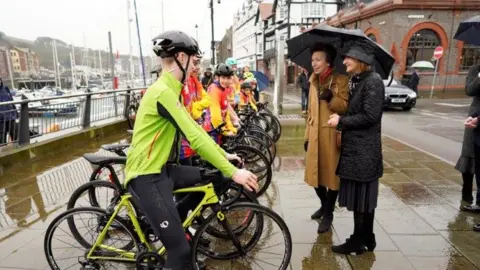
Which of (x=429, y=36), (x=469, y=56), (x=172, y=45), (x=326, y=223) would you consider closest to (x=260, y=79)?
(x=326, y=223)

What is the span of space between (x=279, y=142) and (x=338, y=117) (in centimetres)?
514

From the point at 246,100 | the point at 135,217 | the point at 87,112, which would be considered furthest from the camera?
the point at 87,112

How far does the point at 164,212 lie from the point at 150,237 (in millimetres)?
583

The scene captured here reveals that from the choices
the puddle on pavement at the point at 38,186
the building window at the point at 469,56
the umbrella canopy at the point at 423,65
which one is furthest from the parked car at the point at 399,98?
the puddle on pavement at the point at 38,186

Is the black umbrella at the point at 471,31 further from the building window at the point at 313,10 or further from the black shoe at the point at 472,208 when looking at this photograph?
the building window at the point at 313,10

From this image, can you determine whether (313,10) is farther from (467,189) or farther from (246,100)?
(467,189)

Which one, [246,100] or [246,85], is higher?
[246,85]

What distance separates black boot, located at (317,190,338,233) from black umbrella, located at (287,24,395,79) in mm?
1330

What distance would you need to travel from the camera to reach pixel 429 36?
24.8 metres

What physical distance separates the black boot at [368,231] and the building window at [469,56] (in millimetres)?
26307

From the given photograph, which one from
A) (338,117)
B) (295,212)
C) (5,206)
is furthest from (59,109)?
(338,117)

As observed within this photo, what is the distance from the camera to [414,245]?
3.50m

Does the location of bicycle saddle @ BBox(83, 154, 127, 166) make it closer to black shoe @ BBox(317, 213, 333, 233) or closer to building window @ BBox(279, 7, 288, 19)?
black shoe @ BBox(317, 213, 333, 233)

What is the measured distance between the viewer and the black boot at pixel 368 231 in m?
3.33
